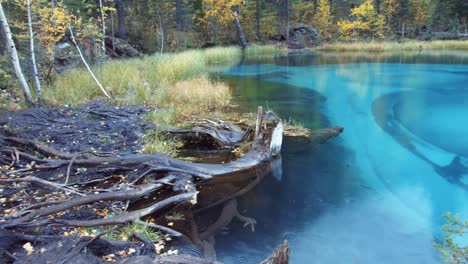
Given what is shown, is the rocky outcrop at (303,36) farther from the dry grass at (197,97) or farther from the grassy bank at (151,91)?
the dry grass at (197,97)

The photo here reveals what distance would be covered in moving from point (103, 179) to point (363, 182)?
156 inches

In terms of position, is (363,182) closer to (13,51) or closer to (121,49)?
(13,51)

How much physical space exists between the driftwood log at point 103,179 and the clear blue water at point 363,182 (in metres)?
0.38

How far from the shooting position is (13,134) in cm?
590

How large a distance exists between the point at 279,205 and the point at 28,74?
8.14m

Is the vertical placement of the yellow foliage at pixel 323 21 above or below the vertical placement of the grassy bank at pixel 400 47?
above

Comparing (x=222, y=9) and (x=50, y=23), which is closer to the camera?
(x=50, y=23)

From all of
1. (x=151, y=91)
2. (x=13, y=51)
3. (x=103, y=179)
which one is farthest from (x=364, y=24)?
(x=103, y=179)

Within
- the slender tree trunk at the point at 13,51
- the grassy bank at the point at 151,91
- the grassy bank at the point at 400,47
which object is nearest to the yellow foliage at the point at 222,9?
the grassy bank at the point at 400,47

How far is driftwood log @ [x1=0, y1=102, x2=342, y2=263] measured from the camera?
134 inches

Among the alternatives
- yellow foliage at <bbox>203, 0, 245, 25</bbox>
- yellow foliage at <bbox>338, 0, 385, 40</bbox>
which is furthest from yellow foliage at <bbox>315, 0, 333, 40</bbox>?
yellow foliage at <bbox>203, 0, 245, 25</bbox>

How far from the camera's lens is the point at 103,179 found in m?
4.67

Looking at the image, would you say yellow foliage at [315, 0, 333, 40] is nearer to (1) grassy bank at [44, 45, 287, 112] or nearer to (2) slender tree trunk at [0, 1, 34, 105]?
(1) grassy bank at [44, 45, 287, 112]

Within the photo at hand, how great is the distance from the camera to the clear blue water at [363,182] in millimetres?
4098
